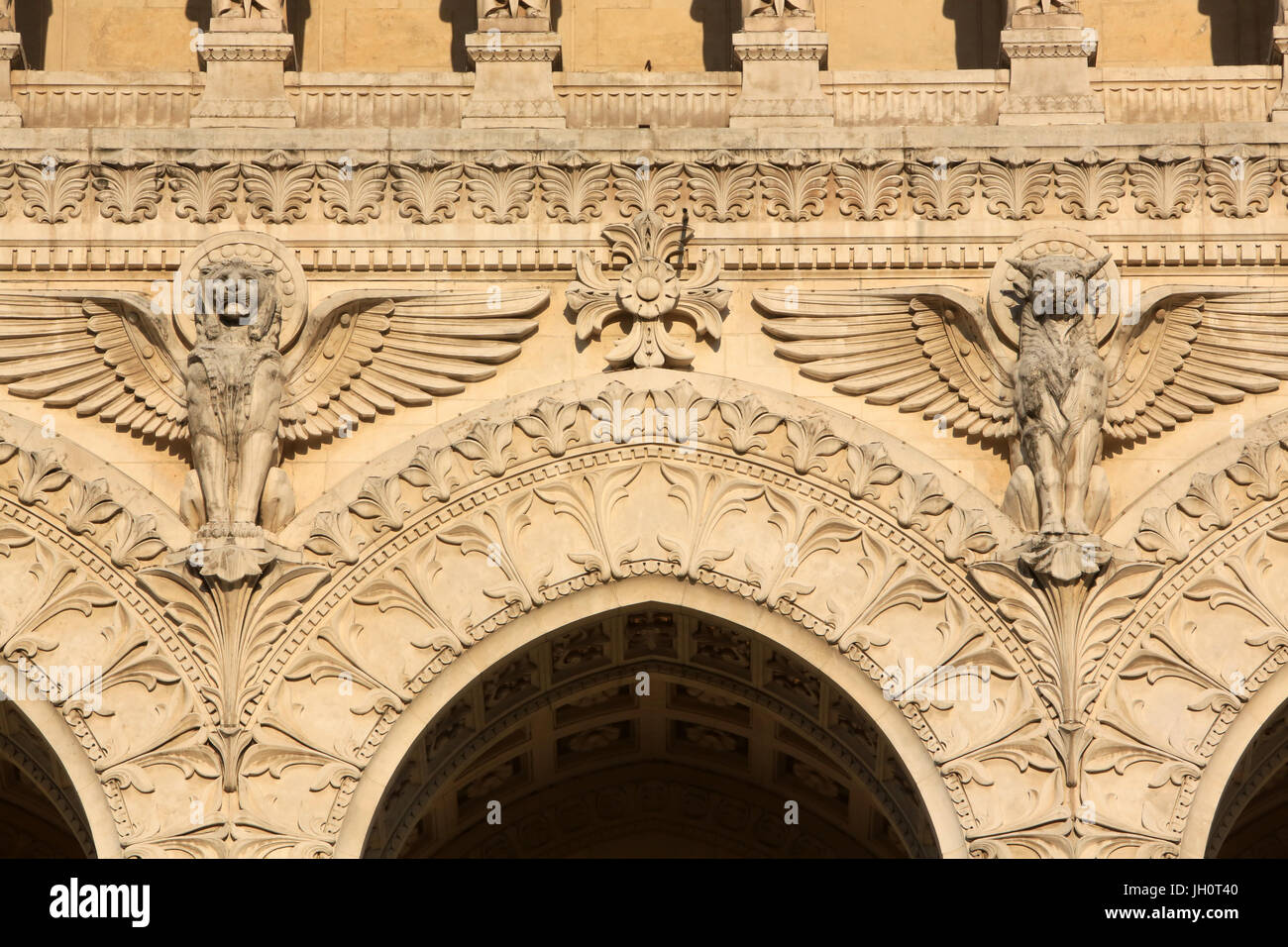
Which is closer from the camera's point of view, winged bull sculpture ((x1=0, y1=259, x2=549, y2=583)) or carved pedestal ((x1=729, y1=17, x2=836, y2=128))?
winged bull sculpture ((x1=0, y1=259, x2=549, y2=583))

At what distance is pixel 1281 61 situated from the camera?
22.7 m

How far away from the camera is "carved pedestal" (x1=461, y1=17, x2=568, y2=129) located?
72.7 feet

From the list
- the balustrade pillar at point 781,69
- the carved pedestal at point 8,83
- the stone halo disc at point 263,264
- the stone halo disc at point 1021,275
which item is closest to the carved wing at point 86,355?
the stone halo disc at point 263,264

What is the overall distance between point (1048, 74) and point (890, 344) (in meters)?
2.39

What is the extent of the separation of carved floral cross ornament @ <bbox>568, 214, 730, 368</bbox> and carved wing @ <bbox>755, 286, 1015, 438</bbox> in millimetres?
412

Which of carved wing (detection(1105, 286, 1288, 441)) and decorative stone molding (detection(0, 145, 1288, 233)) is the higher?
decorative stone molding (detection(0, 145, 1288, 233))

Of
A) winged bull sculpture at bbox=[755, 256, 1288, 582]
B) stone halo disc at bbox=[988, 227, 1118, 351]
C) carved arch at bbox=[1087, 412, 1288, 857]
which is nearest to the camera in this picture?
carved arch at bbox=[1087, 412, 1288, 857]

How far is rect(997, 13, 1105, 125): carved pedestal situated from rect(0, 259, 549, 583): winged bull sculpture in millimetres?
3787

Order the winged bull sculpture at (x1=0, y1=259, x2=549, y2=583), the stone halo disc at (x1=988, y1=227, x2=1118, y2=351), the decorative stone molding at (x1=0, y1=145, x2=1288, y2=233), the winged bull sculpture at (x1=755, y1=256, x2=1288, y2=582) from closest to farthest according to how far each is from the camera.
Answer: the winged bull sculpture at (x1=755, y1=256, x2=1288, y2=582)
the winged bull sculpture at (x1=0, y1=259, x2=549, y2=583)
the stone halo disc at (x1=988, y1=227, x2=1118, y2=351)
the decorative stone molding at (x1=0, y1=145, x2=1288, y2=233)

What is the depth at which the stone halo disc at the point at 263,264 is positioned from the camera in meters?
21.5

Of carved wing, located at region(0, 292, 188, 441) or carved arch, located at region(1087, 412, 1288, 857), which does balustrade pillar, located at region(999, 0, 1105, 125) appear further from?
carved wing, located at region(0, 292, 188, 441)

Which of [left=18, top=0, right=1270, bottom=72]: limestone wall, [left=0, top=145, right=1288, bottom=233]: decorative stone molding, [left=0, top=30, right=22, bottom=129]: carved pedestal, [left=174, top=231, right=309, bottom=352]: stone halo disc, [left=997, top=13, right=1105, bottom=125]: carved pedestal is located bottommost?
[left=174, top=231, right=309, bottom=352]: stone halo disc

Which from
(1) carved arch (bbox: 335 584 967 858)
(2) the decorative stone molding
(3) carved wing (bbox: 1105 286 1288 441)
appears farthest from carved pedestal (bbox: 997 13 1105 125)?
(1) carved arch (bbox: 335 584 967 858)
